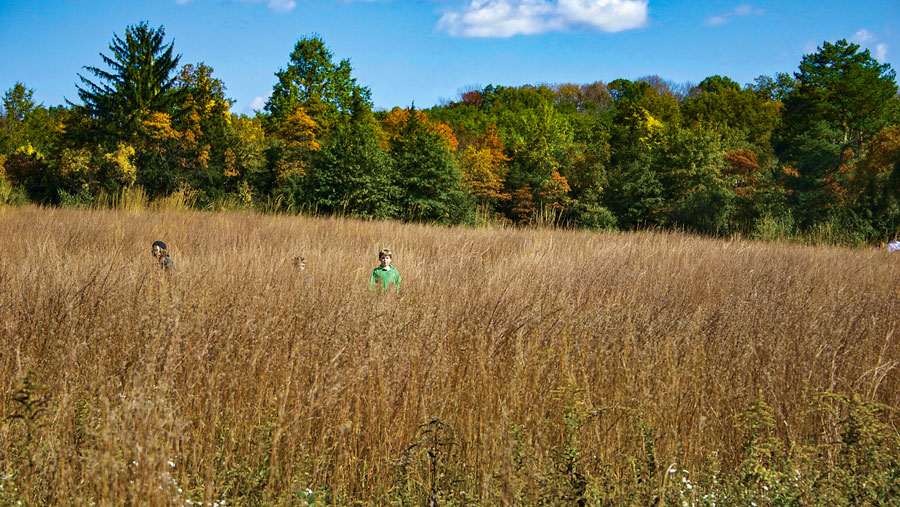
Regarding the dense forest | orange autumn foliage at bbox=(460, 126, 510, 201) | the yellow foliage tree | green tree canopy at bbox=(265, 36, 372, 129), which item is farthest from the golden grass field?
green tree canopy at bbox=(265, 36, 372, 129)

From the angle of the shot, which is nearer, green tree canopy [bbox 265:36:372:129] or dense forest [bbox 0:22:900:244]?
dense forest [bbox 0:22:900:244]

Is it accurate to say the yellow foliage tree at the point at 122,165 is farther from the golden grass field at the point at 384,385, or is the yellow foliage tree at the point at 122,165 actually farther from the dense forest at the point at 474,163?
the golden grass field at the point at 384,385

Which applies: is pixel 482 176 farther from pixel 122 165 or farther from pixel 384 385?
pixel 384 385

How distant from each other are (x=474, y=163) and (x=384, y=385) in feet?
90.8

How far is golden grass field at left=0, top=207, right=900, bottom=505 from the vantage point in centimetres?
212

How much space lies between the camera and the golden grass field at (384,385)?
212 centimetres

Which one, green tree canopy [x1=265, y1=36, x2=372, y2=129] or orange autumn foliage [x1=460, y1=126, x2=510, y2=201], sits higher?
green tree canopy [x1=265, y1=36, x2=372, y2=129]

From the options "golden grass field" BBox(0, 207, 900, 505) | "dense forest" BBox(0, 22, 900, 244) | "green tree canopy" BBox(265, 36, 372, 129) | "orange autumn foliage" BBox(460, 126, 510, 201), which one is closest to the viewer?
"golden grass field" BBox(0, 207, 900, 505)

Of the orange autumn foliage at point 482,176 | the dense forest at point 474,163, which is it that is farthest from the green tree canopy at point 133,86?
the orange autumn foliage at point 482,176

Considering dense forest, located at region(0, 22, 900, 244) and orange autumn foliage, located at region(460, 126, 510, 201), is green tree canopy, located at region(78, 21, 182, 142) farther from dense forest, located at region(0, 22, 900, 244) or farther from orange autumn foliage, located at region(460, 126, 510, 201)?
orange autumn foliage, located at region(460, 126, 510, 201)

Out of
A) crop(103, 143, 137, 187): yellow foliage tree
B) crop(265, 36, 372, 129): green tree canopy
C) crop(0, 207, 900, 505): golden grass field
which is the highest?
crop(265, 36, 372, 129): green tree canopy

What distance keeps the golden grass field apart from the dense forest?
10285 mm

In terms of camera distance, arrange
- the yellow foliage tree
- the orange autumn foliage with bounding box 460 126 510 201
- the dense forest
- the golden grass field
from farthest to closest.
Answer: the orange autumn foliage with bounding box 460 126 510 201 → the yellow foliage tree → the dense forest → the golden grass field

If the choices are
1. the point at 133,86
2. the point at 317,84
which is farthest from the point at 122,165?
the point at 317,84
